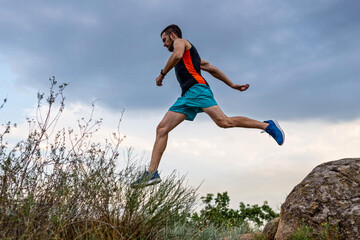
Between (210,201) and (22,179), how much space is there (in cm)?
486

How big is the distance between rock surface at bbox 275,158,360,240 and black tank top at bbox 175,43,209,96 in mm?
1927

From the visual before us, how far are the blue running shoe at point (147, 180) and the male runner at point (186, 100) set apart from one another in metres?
0.09

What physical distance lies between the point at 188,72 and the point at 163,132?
35.9 inches

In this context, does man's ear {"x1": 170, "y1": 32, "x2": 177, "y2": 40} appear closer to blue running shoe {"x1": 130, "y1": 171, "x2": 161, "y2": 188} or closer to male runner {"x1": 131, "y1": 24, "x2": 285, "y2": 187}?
male runner {"x1": 131, "y1": 24, "x2": 285, "y2": 187}

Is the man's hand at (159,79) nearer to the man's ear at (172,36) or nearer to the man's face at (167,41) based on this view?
the man's face at (167,41)

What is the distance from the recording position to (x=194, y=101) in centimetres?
572

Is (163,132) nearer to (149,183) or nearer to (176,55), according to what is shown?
(149,183)

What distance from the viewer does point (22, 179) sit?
457 centimetres

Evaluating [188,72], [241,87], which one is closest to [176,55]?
[188,72]

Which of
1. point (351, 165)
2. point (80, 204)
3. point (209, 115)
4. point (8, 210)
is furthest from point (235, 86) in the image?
point (8, 210)

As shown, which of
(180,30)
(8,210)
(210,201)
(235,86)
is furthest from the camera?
(210,201)

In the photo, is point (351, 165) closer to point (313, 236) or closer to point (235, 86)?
Answer: point (313, 236)

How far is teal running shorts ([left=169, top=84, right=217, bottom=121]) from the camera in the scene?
5719mm

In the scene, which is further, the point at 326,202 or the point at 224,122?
the point at 224,122
